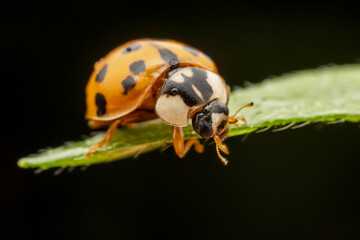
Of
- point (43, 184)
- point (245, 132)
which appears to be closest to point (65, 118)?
point (43, 184)

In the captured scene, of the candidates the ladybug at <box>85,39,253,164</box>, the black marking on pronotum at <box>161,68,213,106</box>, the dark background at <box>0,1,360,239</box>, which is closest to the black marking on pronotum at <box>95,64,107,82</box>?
the ladybug at <box>85,39,253,164</box>

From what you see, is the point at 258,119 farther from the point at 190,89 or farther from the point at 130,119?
the point at 130,119

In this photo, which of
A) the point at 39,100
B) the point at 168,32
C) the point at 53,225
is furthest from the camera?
the point at 168,32

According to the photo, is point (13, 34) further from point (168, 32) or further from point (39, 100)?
point (168, 32)

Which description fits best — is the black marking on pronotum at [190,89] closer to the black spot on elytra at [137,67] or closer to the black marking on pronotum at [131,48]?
the black spot on elytra at [137,67]

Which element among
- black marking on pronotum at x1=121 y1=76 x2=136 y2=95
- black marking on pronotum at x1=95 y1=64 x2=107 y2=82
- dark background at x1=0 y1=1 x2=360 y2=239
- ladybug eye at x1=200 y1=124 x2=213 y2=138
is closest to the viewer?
ladybug eye at x1=200 y1=124 x2=213 y2=138

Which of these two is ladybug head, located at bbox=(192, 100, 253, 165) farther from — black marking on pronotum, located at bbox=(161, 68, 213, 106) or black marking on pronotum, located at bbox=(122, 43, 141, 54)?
black marking on pronotum, located at bbox=(122, 43, 141, 54)
